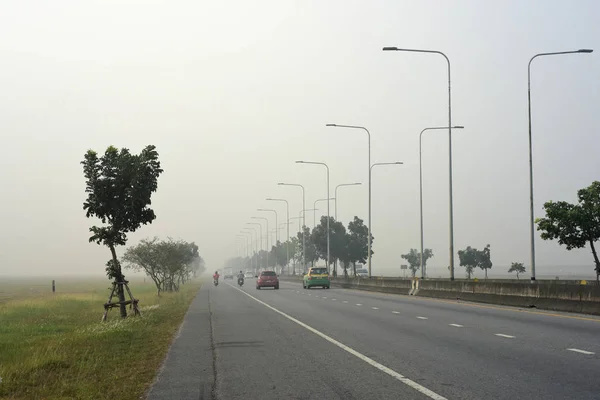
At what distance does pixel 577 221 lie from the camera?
48812 mm

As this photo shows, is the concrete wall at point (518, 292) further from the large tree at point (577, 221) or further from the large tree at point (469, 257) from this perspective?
the large tree at point (469, 257)

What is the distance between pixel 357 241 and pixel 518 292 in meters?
91.6

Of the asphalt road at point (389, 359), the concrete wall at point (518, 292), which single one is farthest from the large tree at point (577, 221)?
the asphalt road at point (389, 359)

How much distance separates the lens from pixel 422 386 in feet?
29.7

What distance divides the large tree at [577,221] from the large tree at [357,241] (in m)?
66.0

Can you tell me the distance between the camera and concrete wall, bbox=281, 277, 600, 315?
21241mm

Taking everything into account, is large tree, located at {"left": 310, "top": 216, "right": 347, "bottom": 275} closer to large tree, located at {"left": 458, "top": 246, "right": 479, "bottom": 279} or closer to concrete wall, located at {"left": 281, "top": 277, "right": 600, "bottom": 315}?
large tree, located at {"left": 458, "top": 246, "right": 479, "bottom": 279}

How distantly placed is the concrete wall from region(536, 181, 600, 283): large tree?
14.9m

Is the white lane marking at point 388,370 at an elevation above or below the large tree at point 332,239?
below

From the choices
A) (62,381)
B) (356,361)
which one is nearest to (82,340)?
(62,381)

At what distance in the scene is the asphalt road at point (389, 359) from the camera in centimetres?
888

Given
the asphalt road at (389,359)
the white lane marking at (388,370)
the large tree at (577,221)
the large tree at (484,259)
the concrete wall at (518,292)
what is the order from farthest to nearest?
the large tree at (484,259), the large tree at (577,221), the concrete wall at (518,292), the asphalt road at (389,359), the white lane marking at (388,370)

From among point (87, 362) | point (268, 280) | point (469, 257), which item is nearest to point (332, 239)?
point (469, 257)

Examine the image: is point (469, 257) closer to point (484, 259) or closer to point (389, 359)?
point (484, 259)
